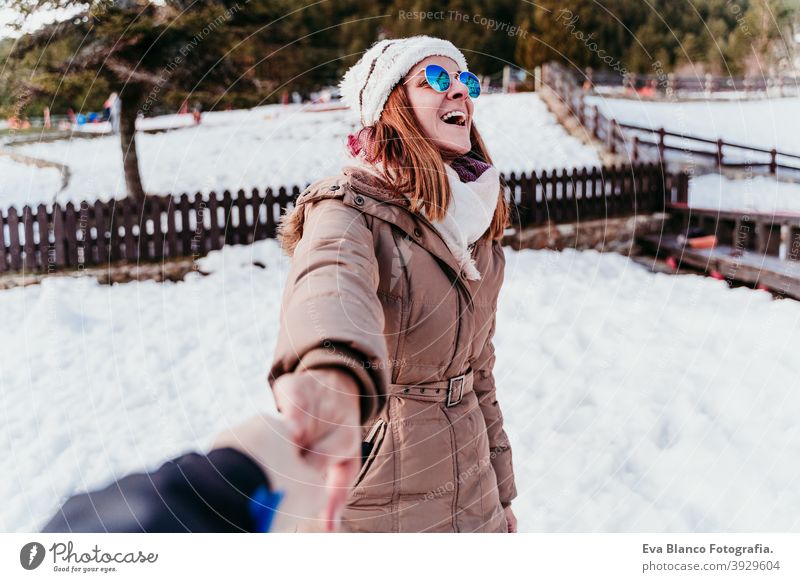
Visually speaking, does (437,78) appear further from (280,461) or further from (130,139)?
(130,139)

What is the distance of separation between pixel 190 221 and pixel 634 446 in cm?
340

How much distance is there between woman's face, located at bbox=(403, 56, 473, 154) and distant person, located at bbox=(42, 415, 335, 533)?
→ 2.16 feet

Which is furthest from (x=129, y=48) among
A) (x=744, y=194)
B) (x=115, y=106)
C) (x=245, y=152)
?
(x=744, y=194)

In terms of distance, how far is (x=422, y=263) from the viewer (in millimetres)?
992

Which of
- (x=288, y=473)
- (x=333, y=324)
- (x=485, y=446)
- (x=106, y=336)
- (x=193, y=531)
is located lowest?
(x=106, y=336)

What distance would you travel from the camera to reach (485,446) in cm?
117

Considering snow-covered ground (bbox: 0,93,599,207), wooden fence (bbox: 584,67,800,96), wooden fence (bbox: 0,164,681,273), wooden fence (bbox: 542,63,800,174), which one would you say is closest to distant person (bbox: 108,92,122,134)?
snow-covered ground (bbox: 0,93,599,207)

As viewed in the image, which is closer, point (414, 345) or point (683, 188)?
point (414, 345)

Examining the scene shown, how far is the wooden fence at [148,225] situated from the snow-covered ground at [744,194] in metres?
1.25

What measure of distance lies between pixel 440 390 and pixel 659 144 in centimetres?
630

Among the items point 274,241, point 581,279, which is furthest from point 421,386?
point 274,241

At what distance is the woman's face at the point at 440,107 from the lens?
3.67ft

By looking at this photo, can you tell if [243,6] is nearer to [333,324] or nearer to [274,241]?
[274,241]
